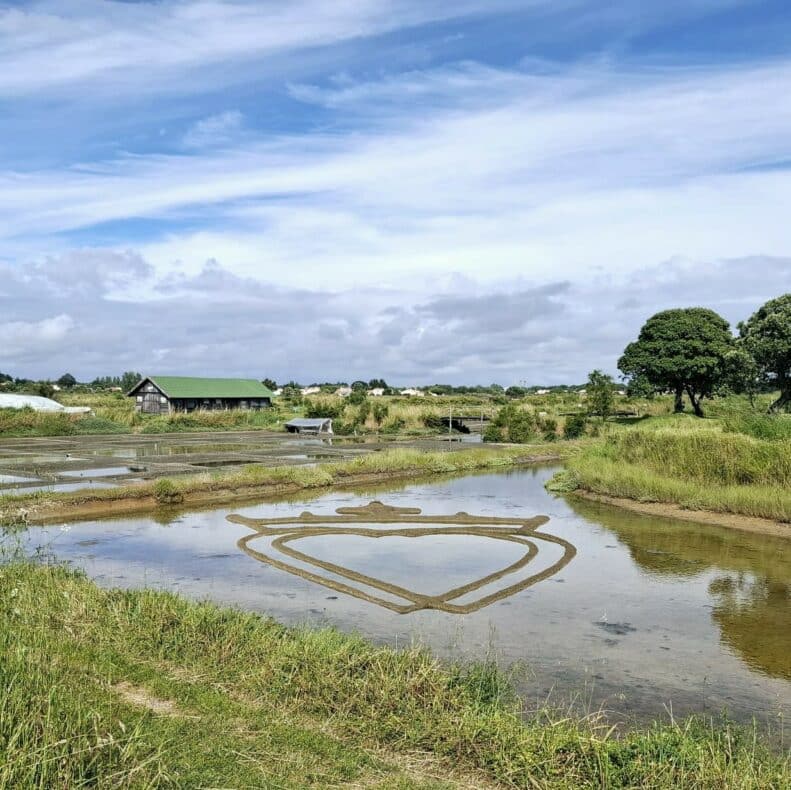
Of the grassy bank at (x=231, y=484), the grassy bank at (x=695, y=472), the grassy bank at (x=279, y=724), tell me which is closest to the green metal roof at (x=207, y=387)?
the grassy bank at (x=231, y=484)

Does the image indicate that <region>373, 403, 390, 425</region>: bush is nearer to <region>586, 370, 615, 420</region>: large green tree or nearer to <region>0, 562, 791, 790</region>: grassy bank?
<region>586, 370, 615, 420</region>: large green tree

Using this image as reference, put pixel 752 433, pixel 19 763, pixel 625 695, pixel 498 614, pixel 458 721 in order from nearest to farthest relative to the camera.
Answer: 1. pixel 19 763
2. pixel 458 721
3. pixel 625 695
4. pixel 498 614
5. pixel 752 433

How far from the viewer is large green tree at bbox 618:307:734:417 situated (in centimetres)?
3438

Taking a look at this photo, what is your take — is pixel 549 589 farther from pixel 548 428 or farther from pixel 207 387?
pixel 207 387

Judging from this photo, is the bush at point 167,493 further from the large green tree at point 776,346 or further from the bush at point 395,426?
the bush at point 395,426

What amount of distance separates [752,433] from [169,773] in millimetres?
18091

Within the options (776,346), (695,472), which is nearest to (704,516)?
(695,472)

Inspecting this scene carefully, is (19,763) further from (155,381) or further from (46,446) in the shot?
(155,381)

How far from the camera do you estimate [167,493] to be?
1659 cm

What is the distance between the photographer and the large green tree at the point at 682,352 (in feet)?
113

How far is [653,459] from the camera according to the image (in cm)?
1892

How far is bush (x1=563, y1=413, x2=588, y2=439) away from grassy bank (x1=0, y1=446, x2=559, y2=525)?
10.4 m

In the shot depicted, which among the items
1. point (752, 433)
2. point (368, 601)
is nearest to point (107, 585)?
point (368, 601)

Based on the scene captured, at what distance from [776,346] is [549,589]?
76.4ft
